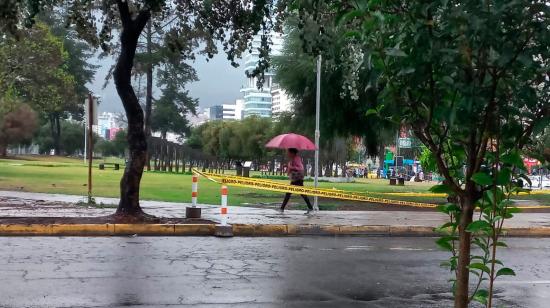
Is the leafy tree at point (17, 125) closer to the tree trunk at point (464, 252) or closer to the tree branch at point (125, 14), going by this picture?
the tree branch at point (125, 14)

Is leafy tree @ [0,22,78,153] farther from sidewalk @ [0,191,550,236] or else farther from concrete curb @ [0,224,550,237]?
concrete curb @ [0,224,550,237]

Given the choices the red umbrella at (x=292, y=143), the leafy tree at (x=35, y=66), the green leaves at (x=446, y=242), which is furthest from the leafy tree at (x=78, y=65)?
the green leaves at (x=446, y=242)

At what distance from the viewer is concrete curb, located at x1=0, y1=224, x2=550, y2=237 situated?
11992mm

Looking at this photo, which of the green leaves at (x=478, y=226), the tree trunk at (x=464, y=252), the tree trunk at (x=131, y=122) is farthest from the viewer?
the tree trunk at (x=131, y=122)

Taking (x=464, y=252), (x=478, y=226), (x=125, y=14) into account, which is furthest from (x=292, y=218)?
(x=478, y=226)

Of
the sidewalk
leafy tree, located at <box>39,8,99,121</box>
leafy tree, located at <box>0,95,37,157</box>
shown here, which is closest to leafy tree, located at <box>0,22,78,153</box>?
the sidewalk

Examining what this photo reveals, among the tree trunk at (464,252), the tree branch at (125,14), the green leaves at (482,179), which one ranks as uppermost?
the tree branch at (125,14)

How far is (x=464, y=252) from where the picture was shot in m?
3.32

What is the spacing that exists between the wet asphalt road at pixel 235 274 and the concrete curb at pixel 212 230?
507mm

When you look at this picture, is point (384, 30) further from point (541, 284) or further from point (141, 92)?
point (141, 92)

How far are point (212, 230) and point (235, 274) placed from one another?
4.59 metres

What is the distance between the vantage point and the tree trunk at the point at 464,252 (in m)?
3.23

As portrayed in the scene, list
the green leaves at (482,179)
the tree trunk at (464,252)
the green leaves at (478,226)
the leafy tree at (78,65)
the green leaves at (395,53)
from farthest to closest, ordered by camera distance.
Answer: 1. the leafy tree at (78,65)
2. the tree trunk at (464,252)
3. the green leaves at (478,226)
4. the green leaves at (482,179)
5. the green leaves at (395,53)

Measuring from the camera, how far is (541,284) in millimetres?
8266
